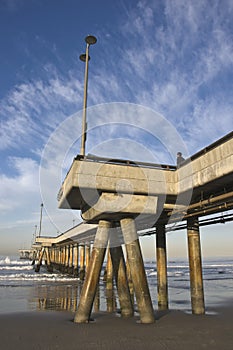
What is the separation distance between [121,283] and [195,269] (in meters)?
3.21

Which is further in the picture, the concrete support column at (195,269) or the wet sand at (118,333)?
the concrete support column at (195,269)

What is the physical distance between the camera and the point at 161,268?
15.5 meters

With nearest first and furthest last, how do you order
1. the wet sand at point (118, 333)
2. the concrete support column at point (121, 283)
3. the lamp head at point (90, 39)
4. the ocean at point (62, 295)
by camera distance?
the wet sand at point (118, 333), the concrete support column at point (121, 283), the lamp head at point (90, 39), the ocean at point (62, 295)

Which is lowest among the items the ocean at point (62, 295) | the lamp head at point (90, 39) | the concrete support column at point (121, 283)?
the ocean at point (62, 295)

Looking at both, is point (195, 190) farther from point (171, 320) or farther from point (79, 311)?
point (79, 311)

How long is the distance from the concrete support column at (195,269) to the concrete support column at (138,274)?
2324mm

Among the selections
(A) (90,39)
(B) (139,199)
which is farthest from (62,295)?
(A) (90,39)

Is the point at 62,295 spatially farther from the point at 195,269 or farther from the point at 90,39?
the point at 90,39

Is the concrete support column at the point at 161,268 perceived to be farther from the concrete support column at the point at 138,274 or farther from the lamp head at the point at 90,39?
the lamp head at the point at 90,39

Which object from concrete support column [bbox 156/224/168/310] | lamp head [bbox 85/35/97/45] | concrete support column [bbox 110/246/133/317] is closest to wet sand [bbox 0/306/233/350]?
concrete support column [bbox 110/246/133/317]

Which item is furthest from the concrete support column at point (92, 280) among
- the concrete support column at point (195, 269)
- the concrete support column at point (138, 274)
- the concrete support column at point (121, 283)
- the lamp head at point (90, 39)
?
the lamp head at point (90, 39)

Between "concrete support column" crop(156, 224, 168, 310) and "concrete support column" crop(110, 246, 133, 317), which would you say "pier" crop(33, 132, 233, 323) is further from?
"concrete support column" crop(156, 224, 168, 310)

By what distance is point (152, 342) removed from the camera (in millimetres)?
8500

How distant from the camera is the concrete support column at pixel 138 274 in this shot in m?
10.8
